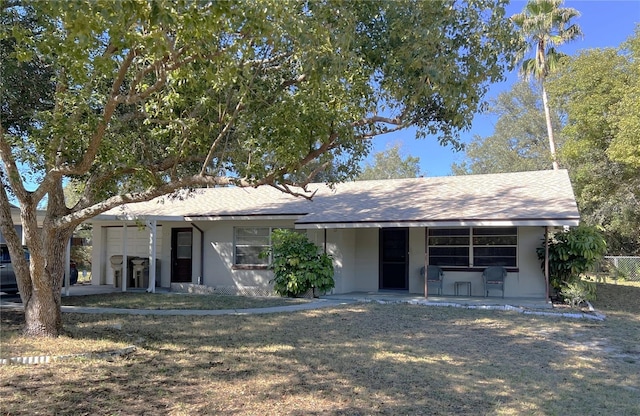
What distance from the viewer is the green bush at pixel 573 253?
1389cm

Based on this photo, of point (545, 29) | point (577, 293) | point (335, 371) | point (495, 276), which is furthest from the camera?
point (545, 29)

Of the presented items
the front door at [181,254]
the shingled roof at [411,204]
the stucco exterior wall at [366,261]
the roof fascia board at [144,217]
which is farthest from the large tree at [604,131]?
the roof fascia board at [144,217]


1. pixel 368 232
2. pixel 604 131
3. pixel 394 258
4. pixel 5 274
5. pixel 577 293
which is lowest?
pixel 577 293

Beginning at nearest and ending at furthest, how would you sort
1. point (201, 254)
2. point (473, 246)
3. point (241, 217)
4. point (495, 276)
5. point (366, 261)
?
point (495, 276)
point (473, 246)
point (241, 217)
point (366, 261)
point (201, 254)

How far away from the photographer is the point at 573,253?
14.0 meters

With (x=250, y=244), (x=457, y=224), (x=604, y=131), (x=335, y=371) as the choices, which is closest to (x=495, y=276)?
(x=457, y=224)

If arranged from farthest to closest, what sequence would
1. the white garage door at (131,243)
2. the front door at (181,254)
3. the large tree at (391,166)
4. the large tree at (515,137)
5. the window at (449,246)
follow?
the large tree at (391,166) → the large tree at (515,137) → the white garage door at (131,243) → the front door at (181,254) → the window at (449,246)

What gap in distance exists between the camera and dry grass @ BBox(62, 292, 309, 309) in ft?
43.9

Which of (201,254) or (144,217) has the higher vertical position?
(144,217)

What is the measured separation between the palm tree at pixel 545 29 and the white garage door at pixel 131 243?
20.2 meters

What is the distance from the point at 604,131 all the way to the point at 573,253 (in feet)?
42.1

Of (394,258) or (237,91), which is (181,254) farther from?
(237,91)

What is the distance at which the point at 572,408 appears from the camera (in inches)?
228

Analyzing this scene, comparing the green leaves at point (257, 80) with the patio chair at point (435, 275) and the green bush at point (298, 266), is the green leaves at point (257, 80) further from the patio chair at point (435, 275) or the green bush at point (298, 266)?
the patio chair at point (435, 275)
